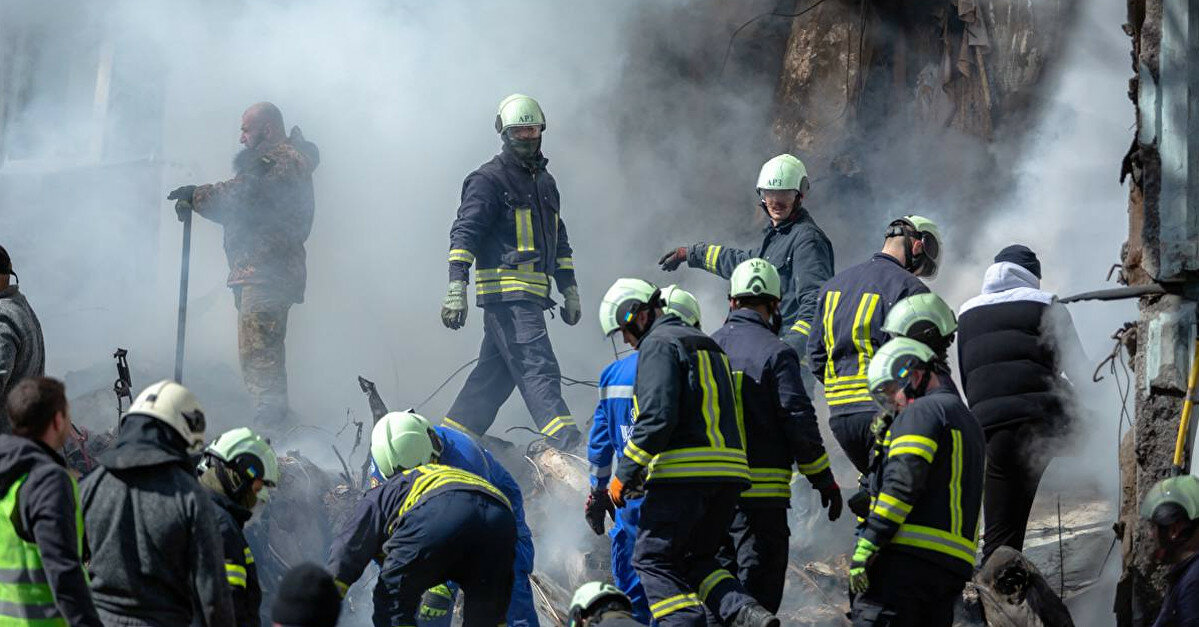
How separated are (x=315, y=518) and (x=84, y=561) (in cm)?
493

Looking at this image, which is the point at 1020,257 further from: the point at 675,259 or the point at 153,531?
the point at 153,531

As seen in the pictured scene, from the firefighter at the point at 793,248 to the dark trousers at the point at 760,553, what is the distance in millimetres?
1432

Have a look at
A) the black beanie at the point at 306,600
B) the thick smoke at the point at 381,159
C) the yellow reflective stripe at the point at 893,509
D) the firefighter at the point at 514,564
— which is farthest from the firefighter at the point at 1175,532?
the thick smoke at the point at 381,159

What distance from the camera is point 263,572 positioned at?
924cm

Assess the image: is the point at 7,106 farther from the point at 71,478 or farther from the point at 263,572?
the point at 71,478

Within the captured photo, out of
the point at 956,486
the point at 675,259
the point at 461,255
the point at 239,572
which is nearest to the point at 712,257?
the point at 675,259

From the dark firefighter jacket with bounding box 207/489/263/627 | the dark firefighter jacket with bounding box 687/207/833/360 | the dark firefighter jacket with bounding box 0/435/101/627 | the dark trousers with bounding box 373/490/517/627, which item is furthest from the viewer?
the dark firefighter jacket with bounding box 687/207/833/360

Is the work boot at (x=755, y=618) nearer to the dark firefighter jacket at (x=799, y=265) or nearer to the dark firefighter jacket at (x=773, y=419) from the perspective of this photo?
the dark firefighter jacket at (x=773, y=419)

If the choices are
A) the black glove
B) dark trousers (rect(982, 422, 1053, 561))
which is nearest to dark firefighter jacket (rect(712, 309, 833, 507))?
dark trousers (rect(982, 422, 1053, 561))

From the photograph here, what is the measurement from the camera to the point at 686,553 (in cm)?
668

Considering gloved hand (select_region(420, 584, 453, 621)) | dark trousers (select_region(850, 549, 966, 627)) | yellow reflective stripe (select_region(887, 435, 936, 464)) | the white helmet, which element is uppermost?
the white helmet

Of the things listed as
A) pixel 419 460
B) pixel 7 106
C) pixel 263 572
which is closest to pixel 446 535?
pixel 419 460

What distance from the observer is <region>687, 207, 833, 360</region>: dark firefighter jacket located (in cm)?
840

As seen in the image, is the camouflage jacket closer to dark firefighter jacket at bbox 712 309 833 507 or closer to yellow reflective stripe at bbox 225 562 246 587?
dark firefighter jacket at bbox 712 309 833 507
